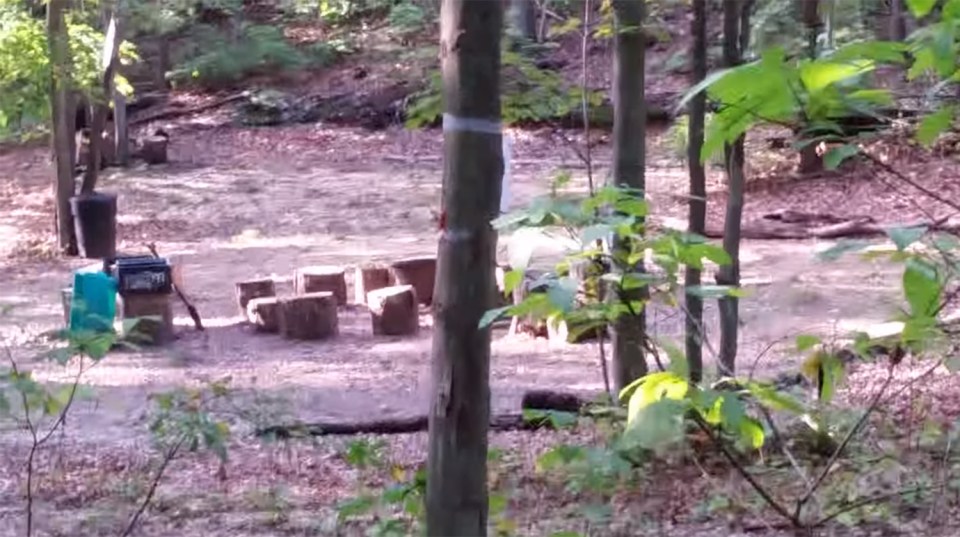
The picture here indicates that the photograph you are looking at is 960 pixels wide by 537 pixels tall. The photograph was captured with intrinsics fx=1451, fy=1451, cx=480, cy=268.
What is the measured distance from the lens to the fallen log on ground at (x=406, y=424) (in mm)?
7782

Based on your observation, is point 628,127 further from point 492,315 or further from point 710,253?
point 492,315

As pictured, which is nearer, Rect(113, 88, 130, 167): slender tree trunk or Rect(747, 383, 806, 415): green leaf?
Rect(747, 383, 806, 415): green leaf

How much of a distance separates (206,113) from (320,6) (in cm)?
511

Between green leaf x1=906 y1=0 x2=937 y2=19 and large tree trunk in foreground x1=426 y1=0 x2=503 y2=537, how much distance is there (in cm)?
81

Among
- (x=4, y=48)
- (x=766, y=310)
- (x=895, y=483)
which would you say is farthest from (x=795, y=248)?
(x=895, y=483)

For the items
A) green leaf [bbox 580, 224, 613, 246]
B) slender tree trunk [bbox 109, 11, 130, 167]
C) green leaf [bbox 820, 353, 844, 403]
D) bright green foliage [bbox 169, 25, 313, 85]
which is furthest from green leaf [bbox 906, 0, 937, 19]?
bright green foliage [bbox 169, 25, 313, 85]

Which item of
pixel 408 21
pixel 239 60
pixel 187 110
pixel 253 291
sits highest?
pixel 408 21

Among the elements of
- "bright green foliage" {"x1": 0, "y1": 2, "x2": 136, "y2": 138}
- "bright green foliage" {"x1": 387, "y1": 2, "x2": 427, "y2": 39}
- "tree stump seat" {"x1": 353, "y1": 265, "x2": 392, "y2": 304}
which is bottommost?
"tree stump seat" {"x1": 353, "y1": 265, "x2": 392, "y2": 304}

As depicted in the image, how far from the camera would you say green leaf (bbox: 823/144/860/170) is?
2.07m

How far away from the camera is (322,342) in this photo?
516 inches

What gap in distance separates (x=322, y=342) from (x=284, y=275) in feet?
11.9

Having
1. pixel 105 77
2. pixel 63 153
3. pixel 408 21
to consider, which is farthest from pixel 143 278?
pixel 408 21

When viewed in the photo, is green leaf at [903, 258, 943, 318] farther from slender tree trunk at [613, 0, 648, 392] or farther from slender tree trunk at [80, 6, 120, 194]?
slender tree trunk at [80, 6, 120, 194]

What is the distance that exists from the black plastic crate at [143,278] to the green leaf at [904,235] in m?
11.5
